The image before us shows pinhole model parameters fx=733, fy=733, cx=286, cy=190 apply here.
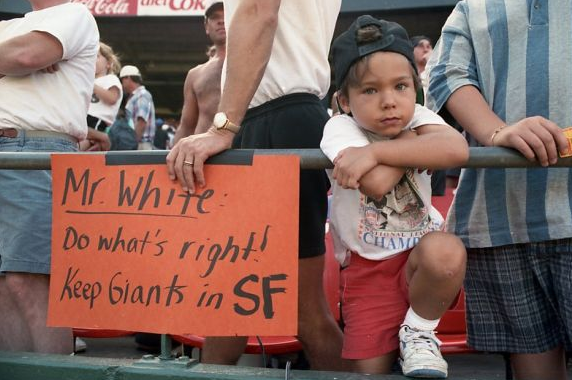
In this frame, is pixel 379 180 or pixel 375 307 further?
pixel 375 307

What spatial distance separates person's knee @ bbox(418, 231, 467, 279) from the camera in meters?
1.98

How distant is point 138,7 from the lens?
11.0 metres

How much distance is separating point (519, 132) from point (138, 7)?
985cm

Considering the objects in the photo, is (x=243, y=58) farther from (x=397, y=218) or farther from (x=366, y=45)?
(x=397, y=218)

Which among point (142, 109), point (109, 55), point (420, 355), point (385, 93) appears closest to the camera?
point (420, 355)

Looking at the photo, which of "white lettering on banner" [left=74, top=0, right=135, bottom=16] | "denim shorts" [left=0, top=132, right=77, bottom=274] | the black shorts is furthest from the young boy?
"white lettering on banner" [left=74, top=0, right=135, bottom=16]

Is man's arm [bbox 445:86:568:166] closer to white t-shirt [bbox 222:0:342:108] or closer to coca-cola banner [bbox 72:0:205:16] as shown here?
white t-shirt [bbox 222:0:342:108]

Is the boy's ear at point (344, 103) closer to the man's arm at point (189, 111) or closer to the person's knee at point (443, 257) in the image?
the person's knee at point (443, 257)

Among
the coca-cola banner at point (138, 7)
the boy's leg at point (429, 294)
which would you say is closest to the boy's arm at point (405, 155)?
the boy's leg at point (429, 294)

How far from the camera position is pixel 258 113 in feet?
8.32

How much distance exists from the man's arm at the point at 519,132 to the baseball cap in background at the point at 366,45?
0.22m

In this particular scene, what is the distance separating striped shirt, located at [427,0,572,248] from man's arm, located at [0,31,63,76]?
144 centimetres

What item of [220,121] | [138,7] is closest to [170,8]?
[138,7]

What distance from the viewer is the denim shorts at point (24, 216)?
2.69 m
